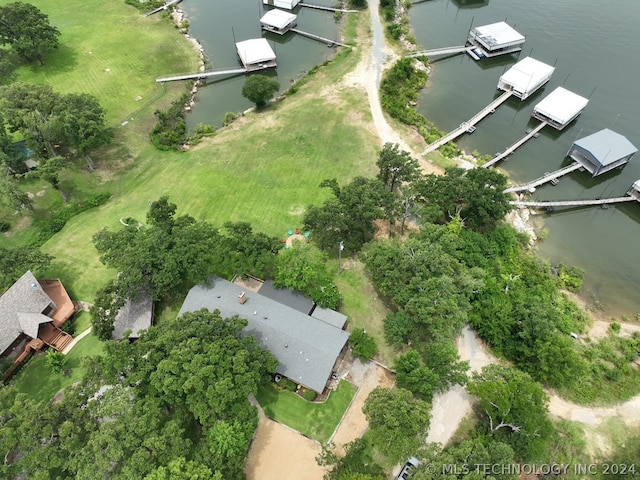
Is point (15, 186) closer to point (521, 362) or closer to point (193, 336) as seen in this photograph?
point (193, 336)

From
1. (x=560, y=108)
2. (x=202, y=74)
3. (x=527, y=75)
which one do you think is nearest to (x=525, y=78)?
(x=527, y=75)

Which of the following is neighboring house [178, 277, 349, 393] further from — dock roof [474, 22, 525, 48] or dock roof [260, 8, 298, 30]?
dock roof [474, 22, 525, 48]

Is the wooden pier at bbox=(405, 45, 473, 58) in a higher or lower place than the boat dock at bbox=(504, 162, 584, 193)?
higher

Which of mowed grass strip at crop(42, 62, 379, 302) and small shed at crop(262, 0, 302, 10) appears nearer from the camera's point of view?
mowed grass strip at crop(42, 62, 379, 302)

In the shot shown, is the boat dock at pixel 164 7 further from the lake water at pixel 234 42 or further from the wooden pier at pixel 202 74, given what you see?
the wooden pier at pixel 202 74

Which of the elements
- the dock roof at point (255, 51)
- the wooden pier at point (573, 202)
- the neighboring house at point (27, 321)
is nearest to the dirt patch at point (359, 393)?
the neighboring house at point (27, 321)

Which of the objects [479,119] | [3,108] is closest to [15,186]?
[3,108]

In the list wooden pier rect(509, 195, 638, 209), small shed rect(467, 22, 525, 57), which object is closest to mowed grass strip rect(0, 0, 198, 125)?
small shed rect(467, 22, 525, 57)
